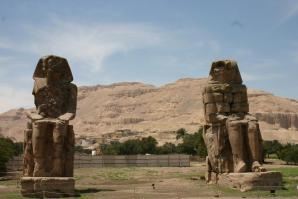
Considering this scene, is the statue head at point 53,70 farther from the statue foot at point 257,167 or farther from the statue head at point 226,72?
the statue foot at point 257,167

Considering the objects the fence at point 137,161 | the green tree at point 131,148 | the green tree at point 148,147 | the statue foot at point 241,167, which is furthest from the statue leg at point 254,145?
the green tree at point 131,148

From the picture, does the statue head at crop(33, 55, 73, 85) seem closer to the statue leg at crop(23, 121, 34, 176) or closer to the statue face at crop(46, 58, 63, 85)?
the statue face at crop(46, 58, 63, 85)

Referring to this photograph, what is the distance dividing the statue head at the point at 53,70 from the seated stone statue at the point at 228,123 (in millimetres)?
4552

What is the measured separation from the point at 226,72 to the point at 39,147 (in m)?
6.35

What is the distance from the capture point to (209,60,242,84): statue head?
15.8 meters

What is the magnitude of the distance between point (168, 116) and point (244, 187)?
180 meters

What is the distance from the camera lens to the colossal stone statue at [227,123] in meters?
14.5

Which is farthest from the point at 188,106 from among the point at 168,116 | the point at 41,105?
the point at 41,105

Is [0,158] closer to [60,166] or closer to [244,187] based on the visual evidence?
[60,166]

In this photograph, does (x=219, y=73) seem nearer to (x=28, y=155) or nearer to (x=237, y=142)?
(x=237, y=142)

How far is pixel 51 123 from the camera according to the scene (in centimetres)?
1327

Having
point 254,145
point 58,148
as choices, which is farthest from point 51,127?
point 254,145

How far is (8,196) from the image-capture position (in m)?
12.6

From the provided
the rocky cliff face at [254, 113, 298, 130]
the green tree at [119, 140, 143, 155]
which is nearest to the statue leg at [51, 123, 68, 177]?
the green tree at [119, 140, 143, 155]
